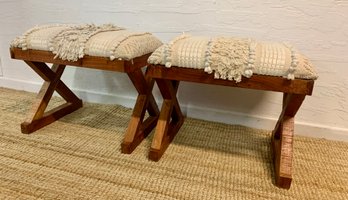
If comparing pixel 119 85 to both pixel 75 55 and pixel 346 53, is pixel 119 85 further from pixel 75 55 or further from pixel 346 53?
pixel 346 53

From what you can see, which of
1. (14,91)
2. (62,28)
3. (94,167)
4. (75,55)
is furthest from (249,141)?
(14,91)

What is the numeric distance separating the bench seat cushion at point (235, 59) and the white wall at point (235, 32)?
31 cm

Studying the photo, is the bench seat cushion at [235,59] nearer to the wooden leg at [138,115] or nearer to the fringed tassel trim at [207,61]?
the fringed tassel trim at [207,61]

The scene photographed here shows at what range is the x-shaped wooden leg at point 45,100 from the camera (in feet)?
Answer: 3.90

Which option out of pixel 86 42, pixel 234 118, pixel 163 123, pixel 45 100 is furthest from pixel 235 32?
pixel 45 100

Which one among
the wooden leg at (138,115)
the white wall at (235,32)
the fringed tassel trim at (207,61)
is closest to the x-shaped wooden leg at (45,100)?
the white wall at (235,32)

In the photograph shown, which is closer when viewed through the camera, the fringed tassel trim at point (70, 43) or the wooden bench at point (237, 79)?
the wooden bench at point (237, 79)

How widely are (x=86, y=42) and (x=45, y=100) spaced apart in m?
0.41

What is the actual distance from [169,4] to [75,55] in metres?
0.49

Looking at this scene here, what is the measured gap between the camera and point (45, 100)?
125cm

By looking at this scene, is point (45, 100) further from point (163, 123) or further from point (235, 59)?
point (235, 59)

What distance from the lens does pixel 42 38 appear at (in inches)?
40.9

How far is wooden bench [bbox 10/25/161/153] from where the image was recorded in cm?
98

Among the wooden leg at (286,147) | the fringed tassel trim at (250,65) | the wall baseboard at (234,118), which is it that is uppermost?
the fringed tassel trim at (250,65)
